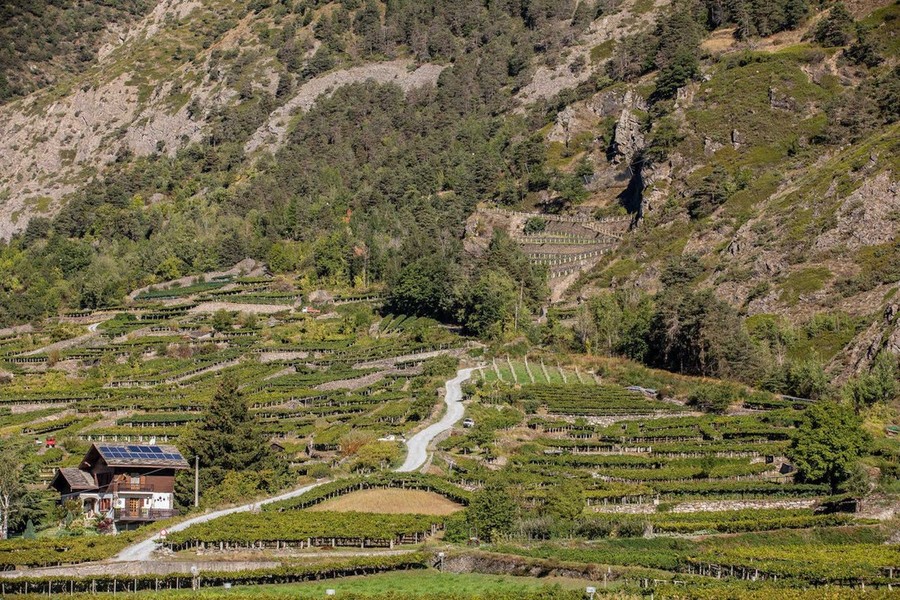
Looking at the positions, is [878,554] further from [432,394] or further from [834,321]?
[834,321]

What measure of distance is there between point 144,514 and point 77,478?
5.19 m

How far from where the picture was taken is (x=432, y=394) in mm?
94938

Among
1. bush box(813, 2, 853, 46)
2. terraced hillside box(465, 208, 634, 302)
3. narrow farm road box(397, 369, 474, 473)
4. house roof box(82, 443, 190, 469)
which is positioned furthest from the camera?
bush box(813, 2, 853, 46)

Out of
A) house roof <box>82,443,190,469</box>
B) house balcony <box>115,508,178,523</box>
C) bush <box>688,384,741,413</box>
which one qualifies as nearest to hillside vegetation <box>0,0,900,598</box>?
bush <box>688,384,741,413</box>

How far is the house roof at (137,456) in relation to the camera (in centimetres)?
7238

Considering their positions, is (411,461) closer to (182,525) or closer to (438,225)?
(182,525)

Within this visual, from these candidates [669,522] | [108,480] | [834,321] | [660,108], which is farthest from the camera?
[660,108]

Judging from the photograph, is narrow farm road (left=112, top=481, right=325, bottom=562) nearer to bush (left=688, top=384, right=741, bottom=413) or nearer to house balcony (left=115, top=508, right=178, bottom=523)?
house balcony (left=115, top=508, right=178, bottom=523)

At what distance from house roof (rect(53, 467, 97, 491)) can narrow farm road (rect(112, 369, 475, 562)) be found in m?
10.0

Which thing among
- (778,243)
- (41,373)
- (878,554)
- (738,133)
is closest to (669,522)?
(878,554)

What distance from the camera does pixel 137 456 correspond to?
73438mm

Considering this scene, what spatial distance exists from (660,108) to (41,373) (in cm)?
7974

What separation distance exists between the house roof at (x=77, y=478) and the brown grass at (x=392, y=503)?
1396 cm

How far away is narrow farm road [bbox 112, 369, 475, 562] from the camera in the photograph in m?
58.1
